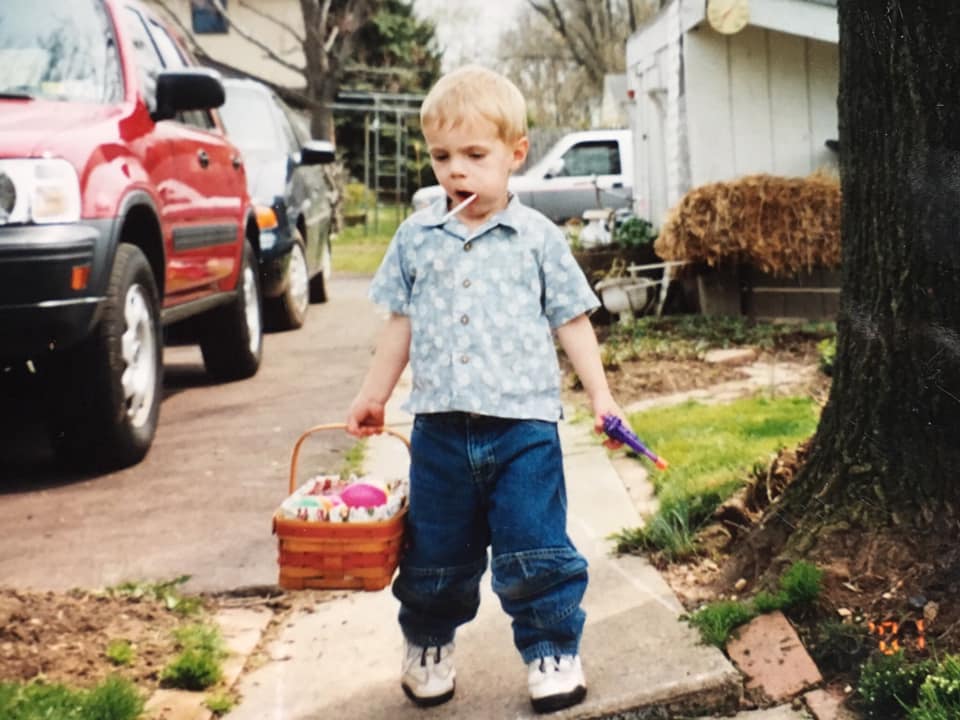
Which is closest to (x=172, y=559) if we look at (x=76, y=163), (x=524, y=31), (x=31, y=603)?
(x=31, y=603)

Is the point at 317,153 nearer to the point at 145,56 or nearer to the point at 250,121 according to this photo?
the point at 250,121

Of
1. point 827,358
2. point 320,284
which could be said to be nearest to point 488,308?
point 827,358

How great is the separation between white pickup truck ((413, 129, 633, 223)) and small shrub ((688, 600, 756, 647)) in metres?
12.5

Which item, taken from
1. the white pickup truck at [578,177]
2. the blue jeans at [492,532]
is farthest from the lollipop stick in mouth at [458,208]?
the white pickup truck at [578,177]

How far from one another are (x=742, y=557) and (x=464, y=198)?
128 cm

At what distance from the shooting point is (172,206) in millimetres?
5492

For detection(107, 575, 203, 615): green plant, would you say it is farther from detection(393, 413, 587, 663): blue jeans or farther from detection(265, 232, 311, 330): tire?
detection(265, 232, 311, 330): tire

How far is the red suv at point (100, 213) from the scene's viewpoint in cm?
428

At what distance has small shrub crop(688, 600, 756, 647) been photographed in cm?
291

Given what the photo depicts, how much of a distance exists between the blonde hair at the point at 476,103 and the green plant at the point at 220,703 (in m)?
1.39

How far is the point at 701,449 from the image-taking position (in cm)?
466

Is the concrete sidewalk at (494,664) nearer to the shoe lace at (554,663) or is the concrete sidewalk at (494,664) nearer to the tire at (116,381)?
the shoe lace at (554,663)

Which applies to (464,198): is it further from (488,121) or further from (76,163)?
(76,163)

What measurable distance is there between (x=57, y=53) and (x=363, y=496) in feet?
10.7
